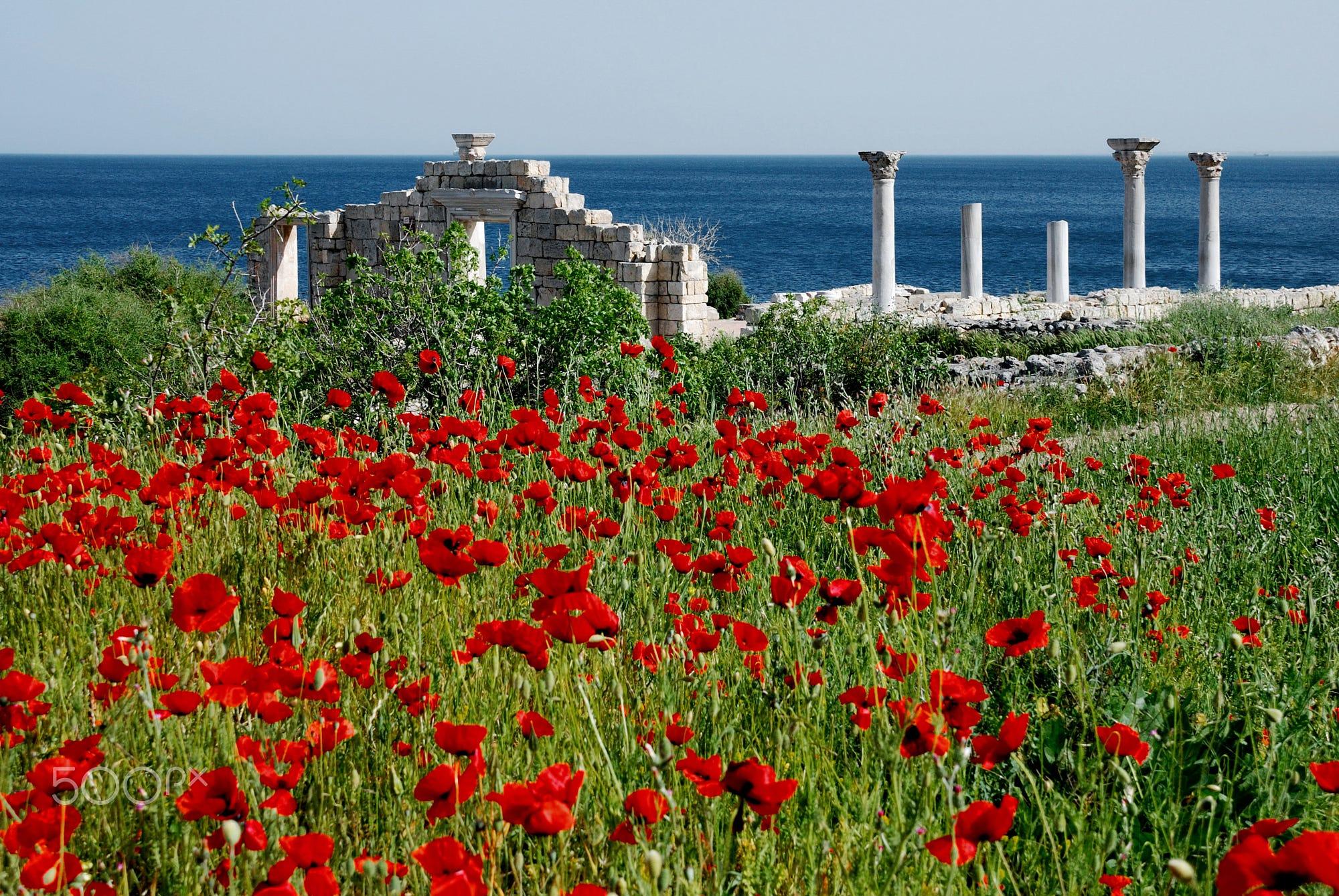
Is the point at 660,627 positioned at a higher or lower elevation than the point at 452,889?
lower

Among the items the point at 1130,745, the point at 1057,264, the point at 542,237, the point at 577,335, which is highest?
the point at 542,237

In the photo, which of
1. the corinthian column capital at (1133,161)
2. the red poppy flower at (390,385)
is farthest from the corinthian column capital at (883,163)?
the red poppy flower at (390,385)

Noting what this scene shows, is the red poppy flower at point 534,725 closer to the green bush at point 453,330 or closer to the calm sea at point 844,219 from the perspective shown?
the green bush at point 453,330

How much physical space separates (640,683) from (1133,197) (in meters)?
22.8

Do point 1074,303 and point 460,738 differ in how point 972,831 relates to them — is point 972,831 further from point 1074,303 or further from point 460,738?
point 1074,303

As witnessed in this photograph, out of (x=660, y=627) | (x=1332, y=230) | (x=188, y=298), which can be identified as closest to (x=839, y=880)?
(x=660, y=627)

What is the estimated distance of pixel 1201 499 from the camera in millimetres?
5930

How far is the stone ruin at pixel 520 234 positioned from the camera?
1905 centimetres

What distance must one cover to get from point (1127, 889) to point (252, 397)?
10.1 ft

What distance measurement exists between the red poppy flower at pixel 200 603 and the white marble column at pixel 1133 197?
23354 mm

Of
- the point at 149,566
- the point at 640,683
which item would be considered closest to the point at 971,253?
the point at 640,683

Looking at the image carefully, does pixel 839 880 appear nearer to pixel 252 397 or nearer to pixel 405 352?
pixel 252 397

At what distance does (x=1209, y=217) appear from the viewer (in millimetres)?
23797

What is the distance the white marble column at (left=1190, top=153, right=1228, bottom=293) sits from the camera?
23.6m
